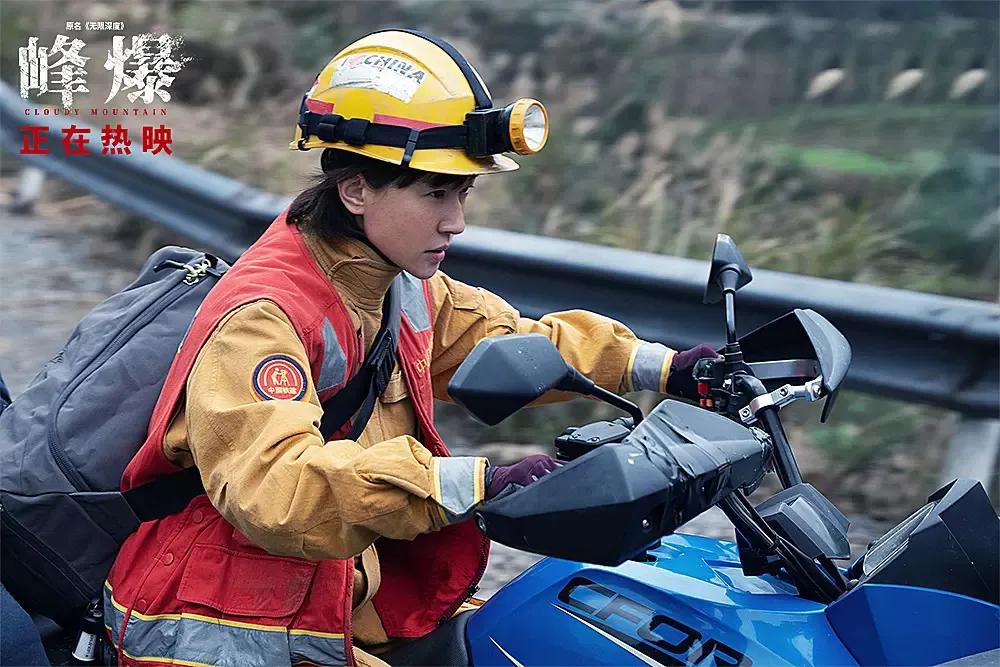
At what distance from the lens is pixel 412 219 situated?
2.44 metres

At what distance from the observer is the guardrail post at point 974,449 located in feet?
13.1

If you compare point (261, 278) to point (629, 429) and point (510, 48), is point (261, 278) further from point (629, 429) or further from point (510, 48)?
point (510, 48)

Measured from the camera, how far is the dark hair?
2.40 metres

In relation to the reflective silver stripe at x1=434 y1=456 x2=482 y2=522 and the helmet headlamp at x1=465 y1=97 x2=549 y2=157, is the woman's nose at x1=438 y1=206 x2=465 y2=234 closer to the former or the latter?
the helmet headlamp at x1=465 y1=97 x2=549 y2=157

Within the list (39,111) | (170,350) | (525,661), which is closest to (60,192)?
(39,111)

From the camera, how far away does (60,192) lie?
30.1ft

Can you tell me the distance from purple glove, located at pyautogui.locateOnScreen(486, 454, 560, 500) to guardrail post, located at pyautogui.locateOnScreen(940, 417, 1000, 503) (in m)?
2.51

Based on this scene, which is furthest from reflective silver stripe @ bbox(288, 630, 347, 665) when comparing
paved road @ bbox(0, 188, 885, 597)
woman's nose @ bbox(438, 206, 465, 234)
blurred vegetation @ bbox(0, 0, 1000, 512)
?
blurred vegetation @ bbox(0, 0, 1000, 512)

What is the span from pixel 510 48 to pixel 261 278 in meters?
6.27

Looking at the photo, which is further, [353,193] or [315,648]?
[353,193]

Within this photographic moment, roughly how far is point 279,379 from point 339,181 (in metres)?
0.52

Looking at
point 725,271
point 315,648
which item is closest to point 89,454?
point 315,648

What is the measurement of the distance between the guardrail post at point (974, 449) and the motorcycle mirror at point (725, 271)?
1900mm

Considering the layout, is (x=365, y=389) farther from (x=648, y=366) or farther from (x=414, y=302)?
(x=648, y=366)
